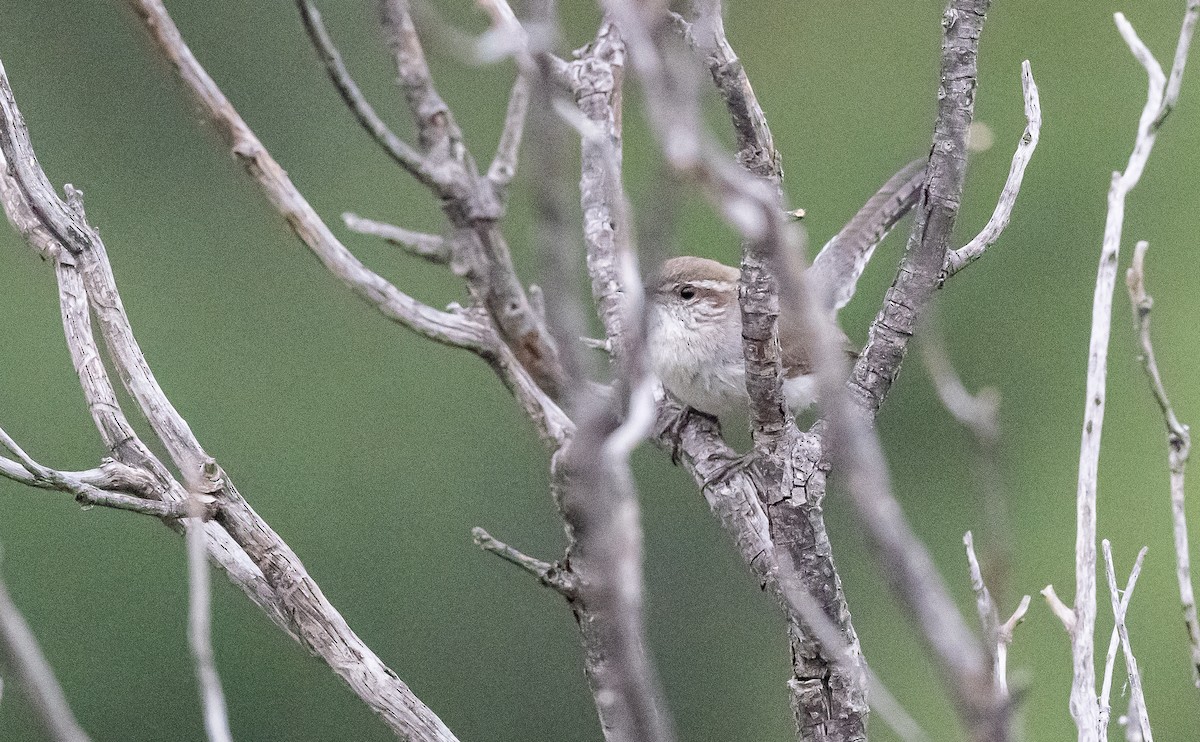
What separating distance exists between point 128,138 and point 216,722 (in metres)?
7.88

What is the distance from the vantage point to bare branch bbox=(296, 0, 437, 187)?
3.88 ft

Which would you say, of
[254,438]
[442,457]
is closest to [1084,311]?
[442,457]

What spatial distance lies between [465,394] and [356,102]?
250 inches

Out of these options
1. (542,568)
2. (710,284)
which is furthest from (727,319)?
(542,568)

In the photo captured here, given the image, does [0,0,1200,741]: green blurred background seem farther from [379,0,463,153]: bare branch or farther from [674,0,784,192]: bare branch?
[379,0,463,153]: bare branch

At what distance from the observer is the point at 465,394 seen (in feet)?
24.7

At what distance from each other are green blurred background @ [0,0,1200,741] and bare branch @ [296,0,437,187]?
5.10m

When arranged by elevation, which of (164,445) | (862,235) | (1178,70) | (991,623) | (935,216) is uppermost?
(862,235)

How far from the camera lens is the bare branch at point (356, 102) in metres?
1.18

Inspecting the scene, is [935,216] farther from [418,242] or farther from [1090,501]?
[418,242]

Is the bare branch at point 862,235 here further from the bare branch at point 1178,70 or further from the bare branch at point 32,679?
the bare branch at point 32,679

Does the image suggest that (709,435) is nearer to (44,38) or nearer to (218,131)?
(218,131)

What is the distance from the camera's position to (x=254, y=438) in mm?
7305

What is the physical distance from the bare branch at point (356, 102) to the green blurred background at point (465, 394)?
5100mm
